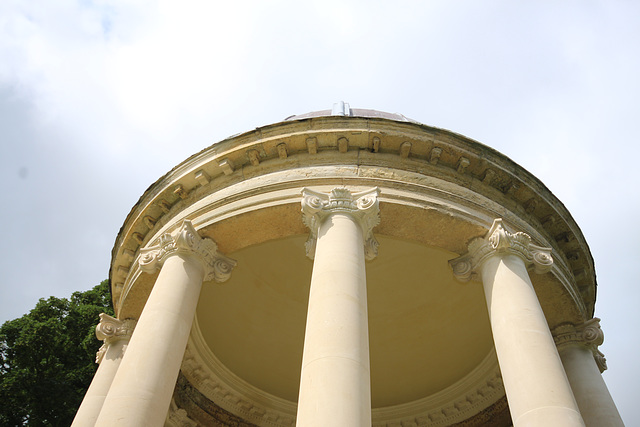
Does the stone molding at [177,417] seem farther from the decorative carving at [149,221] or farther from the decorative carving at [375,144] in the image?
the decorative carving at [375,144]

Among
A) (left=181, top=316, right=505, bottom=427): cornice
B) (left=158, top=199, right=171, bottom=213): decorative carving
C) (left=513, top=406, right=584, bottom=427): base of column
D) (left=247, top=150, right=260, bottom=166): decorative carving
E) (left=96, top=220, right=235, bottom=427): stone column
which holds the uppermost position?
(left=247, top=150, right=260, bottom=166): decorative carving

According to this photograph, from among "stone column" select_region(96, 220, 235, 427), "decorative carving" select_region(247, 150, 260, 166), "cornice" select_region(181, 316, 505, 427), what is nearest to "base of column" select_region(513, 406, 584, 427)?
"stone column" select_region(96, 220, 235, 427)

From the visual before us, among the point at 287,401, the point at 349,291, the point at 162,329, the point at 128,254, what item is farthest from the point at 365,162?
the point at 287,401

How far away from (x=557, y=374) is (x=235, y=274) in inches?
752

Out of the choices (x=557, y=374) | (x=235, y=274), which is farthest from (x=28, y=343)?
(x=557, y=374)

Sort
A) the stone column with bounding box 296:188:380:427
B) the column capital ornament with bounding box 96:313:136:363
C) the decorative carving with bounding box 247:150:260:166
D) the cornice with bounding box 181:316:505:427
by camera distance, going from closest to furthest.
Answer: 1. the stone column with bounding box 296:188:380:427
2. the decorative carving with bounding box 247:150:260:166
3. the column capital ornament with bounding box 96:313:136:363
4. the cornice with bounding box 181:316:505:427

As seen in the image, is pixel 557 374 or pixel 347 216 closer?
pixel 557 374

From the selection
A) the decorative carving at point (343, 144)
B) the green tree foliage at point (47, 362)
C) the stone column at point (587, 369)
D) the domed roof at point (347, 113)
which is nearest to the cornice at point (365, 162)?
the decorative carving at point (343, 144)

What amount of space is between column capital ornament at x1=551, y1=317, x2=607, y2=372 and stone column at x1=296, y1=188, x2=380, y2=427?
31.8ft

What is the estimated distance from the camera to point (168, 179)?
76.4 feet

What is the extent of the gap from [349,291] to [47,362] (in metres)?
28.4

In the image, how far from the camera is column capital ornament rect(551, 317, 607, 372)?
22016mm

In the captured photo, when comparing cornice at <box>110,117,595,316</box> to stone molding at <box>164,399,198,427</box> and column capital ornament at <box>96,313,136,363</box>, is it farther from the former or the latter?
stone molding at <box>164,399,198,427</box>

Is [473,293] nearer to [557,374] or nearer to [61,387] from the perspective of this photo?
[557,374]
